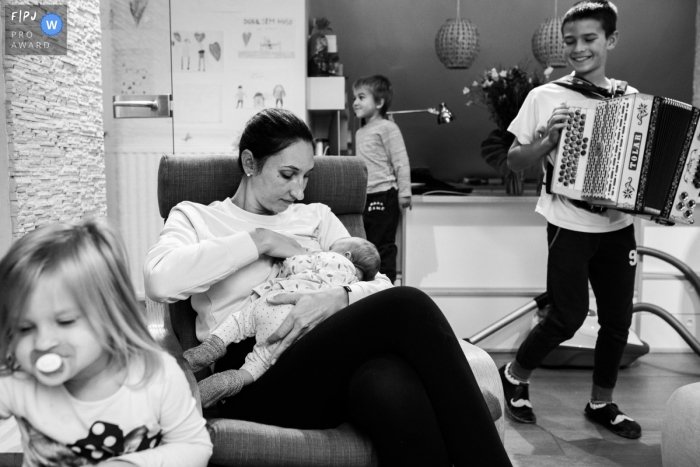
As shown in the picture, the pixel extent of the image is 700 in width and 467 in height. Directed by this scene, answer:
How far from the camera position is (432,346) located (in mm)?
1285

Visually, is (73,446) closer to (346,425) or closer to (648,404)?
(346,425)

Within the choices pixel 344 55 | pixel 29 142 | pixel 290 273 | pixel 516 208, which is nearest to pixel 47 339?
pixel 290 273

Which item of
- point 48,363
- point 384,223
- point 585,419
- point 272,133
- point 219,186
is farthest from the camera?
point 384,223

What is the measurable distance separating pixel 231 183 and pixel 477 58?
3352 mm

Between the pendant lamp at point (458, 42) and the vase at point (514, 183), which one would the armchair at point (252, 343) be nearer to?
the vase at point (514, 183)

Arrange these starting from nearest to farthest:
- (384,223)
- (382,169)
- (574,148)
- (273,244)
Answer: (273,244)
(574,148)
(384,223)
(382,169)

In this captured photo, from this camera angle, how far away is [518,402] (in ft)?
8.33

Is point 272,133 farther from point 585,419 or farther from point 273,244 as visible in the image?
point 585,419

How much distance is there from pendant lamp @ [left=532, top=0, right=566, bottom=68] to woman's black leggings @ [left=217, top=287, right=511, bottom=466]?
9.87 ft

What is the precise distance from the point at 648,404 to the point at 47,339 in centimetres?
244

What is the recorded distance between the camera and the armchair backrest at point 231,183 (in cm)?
192

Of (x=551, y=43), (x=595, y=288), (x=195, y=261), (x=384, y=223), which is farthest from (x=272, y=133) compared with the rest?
(x=551, y=43)

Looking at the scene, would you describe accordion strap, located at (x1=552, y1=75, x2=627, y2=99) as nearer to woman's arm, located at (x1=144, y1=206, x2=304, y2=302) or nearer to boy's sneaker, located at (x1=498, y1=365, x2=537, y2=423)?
boy's sneaker, located at (x1=498, y1=365, x2=537, y2=423)

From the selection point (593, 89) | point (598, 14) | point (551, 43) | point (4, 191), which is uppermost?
point (551, 43)
